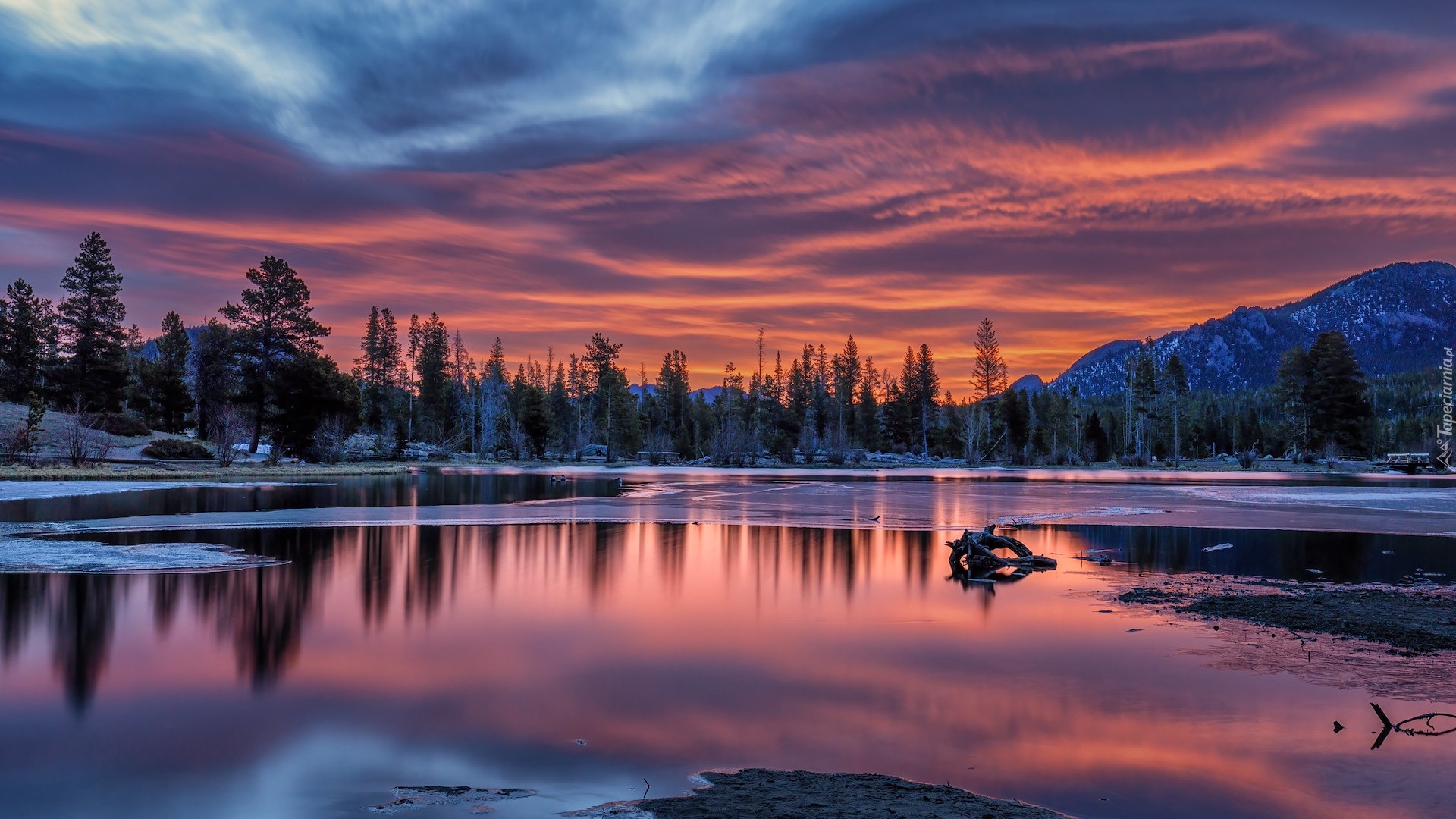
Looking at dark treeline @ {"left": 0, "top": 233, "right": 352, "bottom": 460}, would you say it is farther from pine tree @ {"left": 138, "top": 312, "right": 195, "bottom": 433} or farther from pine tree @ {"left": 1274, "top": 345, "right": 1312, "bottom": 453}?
pine tree @ {"left": 1274, "top": 345, "right": 1312, "bottom": 453}

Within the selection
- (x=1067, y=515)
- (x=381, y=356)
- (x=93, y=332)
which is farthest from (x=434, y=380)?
(x=1067, y=515)

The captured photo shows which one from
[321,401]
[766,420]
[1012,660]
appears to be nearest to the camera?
[1012,660]

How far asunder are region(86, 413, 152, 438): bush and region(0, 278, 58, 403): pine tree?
19152 mm

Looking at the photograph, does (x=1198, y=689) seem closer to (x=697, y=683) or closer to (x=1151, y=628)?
(x=1151, y=628)

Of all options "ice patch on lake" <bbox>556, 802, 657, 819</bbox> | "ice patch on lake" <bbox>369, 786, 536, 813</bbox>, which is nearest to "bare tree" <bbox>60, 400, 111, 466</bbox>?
"ice patch on lake" <bbox>369, 786, 536, 813</bbox>

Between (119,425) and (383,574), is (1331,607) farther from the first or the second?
(119,425)

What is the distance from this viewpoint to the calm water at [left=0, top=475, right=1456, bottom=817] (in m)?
7.18

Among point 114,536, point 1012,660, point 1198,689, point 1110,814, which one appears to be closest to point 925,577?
point 1012,660

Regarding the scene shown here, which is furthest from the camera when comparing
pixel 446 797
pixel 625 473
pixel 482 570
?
pixel 625 473

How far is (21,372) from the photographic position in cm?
8056

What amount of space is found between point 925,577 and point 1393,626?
8.21m

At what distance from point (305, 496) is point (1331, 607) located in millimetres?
38680

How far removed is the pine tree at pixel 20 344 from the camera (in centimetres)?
7944

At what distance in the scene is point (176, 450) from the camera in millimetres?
61844
